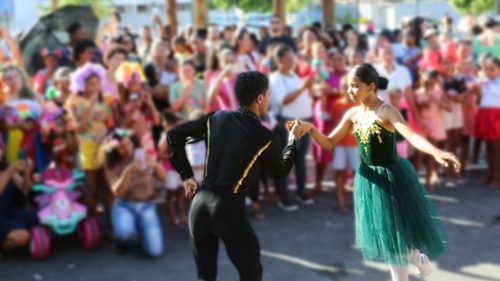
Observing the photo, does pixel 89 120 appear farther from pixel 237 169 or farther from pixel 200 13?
pixel 200 13

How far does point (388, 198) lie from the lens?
420 centimetres

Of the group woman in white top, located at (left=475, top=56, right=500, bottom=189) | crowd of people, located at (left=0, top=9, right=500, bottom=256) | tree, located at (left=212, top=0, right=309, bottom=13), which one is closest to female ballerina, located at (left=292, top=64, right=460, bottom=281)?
crowd of people, located at (left=0, top=9, right=500, bottom=256)

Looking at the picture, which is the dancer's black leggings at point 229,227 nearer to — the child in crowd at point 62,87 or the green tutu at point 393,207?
the green tutu at point 393,207

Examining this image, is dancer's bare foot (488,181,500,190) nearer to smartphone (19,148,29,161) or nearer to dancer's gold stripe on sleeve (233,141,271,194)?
dancer's gold stripe on sleeve (233,141,271,194)

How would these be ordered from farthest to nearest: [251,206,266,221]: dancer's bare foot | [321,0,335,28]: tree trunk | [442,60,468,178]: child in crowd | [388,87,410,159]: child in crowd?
[321,0,335,28]: tree trunk, [442,60,468,178]: child in crowd, [388,87,410,159]: child in crowd, [251,206,266,221]: dancer's bare foot

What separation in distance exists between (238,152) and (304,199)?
4192 millimetres

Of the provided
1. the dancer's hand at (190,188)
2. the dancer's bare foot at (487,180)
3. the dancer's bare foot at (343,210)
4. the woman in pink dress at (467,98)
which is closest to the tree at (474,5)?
the woman in pink dress at (467,98)

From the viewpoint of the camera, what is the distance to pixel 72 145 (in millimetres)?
6711

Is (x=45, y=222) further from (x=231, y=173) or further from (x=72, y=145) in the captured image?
(x=231, y=173)

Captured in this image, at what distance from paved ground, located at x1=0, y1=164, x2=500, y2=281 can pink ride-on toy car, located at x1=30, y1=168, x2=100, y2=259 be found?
0.15m

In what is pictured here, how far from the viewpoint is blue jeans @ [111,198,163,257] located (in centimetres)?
605

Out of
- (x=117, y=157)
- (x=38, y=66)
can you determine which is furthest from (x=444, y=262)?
(x=38, y=66)

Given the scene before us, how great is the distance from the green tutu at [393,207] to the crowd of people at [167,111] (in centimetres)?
254

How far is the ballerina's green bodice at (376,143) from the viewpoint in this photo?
163 inches
